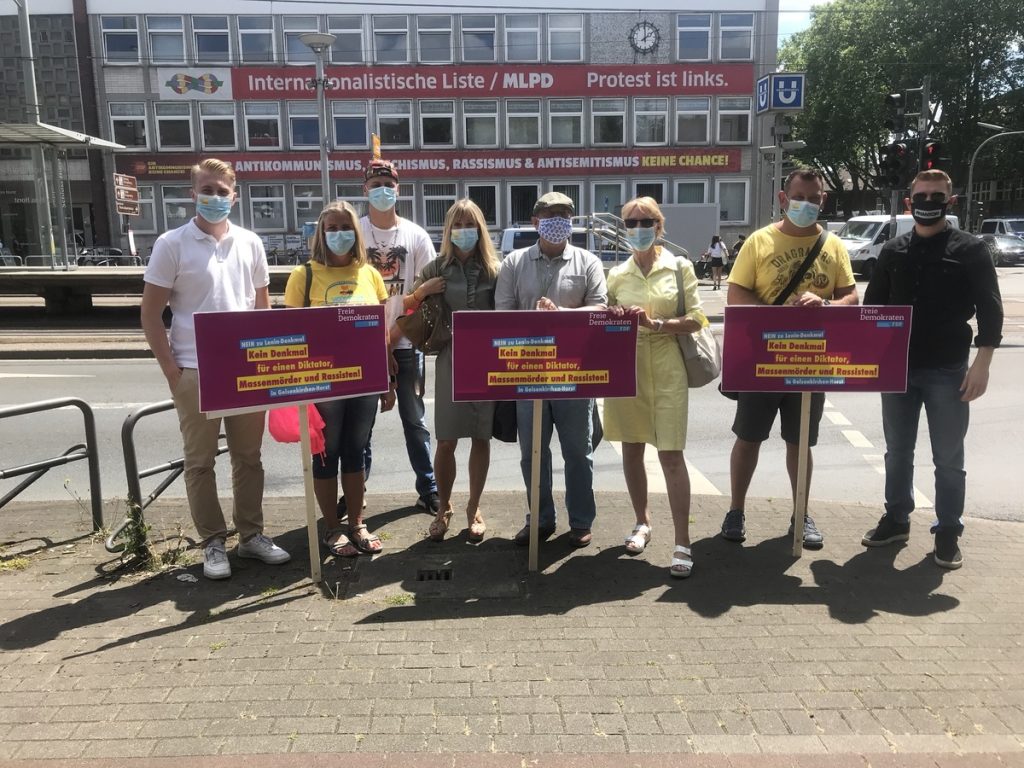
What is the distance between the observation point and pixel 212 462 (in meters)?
4.14

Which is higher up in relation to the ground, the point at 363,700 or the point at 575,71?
the point at 575,71

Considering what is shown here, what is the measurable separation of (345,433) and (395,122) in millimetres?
32814

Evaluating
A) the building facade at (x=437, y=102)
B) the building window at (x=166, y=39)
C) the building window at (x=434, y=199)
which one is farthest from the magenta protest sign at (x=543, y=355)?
the building window at (x=166, y=39)

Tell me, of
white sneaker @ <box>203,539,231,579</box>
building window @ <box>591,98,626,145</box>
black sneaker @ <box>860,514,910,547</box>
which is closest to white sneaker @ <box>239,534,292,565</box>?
white sneaker @ <box>203,539,231,579</box>

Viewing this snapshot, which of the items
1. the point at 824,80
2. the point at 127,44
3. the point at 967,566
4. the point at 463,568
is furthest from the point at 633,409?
the point at 824,80

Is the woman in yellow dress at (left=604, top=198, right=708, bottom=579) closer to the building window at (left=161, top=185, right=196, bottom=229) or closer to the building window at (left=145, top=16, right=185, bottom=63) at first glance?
the building window at (left=161, top=185, right=196, bottom=229)

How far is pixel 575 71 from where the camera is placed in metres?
34.5

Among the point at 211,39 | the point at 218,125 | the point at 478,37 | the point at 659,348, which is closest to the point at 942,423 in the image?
the point at 659,348

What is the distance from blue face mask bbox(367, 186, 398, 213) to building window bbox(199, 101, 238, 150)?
33155 mm

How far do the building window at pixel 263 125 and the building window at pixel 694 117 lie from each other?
1746 centimetres

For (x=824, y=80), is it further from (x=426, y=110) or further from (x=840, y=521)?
→ (x=840, y=521)

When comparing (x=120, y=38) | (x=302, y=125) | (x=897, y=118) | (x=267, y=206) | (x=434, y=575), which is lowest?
(x=434, y=575)

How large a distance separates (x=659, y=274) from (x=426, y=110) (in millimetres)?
32878

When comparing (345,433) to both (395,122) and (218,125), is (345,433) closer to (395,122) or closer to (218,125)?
(395,122)
